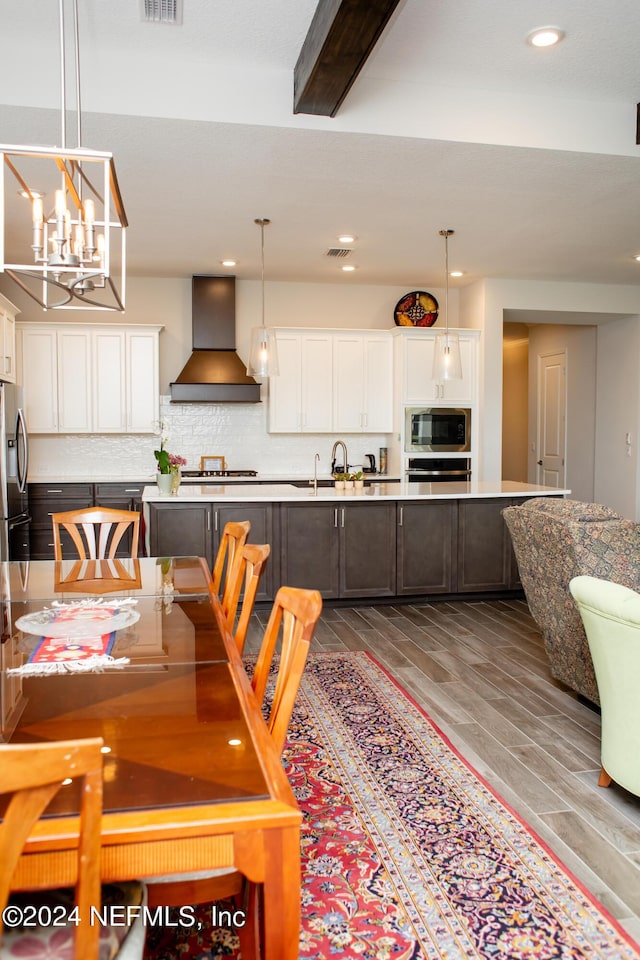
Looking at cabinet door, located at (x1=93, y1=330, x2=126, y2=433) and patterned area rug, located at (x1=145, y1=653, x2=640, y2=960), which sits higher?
cabinet door, located at (x1=93, y1=330, x2=126, y2=433)

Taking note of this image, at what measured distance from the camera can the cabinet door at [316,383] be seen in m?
7.27

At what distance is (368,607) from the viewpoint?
208 inches

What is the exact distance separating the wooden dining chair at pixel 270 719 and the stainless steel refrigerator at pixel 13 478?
4371 mm

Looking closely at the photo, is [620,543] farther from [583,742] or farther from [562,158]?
[562,158]

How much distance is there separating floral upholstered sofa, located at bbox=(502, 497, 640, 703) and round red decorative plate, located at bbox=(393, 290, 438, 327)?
4471 millimetres

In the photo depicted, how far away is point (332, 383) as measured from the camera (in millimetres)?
7379

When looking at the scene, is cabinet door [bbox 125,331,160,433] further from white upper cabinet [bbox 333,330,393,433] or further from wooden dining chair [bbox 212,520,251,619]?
wooden dining chair [bbox 212,520,251,619]

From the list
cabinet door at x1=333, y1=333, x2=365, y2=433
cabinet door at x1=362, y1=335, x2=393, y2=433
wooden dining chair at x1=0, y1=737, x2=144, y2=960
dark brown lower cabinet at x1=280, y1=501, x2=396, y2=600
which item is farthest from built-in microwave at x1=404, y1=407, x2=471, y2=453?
wooden dining chair at x1=0, y1=737, x2=144, y2=960

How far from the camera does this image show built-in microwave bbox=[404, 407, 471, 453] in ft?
23.8

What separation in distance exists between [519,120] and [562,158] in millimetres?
359

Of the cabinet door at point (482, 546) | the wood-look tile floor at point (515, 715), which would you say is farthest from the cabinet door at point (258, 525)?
the cabinet door at point (482, 546)

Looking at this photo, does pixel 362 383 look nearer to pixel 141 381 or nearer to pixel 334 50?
pixel 141 381

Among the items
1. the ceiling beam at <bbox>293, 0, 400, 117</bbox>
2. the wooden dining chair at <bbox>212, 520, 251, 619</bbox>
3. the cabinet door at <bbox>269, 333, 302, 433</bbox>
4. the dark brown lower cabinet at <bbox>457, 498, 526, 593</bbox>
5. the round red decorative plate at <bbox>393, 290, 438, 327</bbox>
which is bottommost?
the dark brown lower cabinet at <bbox>457, 498, 526, 593</bbox>

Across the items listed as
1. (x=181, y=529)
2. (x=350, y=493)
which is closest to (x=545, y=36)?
(x=350, y=493)
